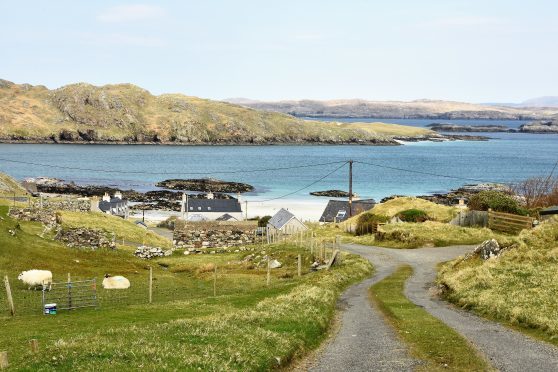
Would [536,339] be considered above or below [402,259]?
above

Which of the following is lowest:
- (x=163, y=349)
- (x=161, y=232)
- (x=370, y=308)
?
(x=161, y=232)

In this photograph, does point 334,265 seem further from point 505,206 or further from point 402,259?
point 505,206

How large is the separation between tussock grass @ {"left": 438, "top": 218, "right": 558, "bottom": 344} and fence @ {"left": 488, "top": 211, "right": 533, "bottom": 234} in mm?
21878

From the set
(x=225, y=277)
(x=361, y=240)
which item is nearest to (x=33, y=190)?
(x=361, y=240)

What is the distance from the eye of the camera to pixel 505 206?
73.9 metres

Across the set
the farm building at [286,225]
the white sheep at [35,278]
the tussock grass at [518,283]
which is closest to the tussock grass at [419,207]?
the farm building at [286,225]

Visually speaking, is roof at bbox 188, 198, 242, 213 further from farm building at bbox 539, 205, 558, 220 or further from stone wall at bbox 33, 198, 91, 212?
farm building at bbox 539, 205, 558, 220

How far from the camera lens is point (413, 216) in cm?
8294

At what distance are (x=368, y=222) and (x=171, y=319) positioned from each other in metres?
58.8

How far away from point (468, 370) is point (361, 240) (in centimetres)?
5529

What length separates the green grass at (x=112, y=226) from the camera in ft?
257

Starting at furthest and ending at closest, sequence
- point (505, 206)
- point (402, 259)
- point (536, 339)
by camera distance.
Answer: point (505, 206), point (402, 259), point (536, 339)

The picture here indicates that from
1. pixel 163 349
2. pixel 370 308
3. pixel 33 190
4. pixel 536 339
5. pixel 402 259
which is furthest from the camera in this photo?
pixel 33 190

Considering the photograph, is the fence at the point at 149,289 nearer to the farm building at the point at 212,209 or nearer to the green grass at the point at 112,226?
the green grass at the point at 112,226
